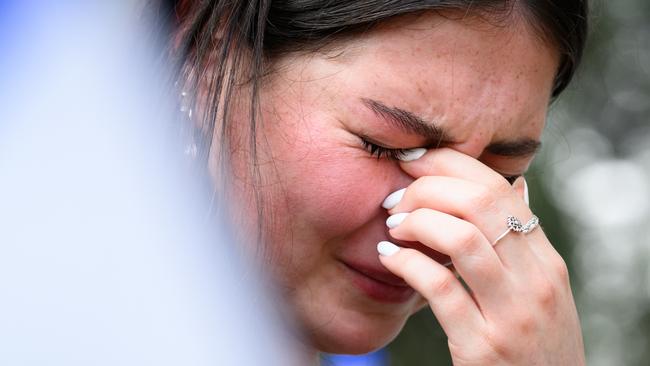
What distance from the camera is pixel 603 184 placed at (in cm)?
813

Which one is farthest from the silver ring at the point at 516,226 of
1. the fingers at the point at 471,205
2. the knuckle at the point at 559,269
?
the knuckle at the point at 559,269

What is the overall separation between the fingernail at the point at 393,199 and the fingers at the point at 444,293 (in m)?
0.14

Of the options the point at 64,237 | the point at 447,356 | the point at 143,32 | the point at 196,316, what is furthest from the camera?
the point at 447,356

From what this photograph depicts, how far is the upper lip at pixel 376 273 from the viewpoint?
2506 millimetres

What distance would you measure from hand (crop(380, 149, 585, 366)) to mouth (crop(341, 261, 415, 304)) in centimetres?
11

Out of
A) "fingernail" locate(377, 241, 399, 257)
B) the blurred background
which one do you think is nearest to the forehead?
"fingernail" locate(377, 241, 399, 257)

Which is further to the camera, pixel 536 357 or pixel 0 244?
pixel 536 357

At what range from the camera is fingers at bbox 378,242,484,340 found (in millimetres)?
2357

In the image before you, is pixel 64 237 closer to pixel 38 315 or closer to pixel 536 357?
pixel 38 315

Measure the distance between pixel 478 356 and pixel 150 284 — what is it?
1.11m

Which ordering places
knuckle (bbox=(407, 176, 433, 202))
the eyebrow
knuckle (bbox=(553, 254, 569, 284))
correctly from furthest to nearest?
knuckle (bbox=(553, 254, 569, 284)) < knuckle (bbox=(407, 176, 433, 202)) < the eyebrow

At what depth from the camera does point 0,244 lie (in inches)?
58.2

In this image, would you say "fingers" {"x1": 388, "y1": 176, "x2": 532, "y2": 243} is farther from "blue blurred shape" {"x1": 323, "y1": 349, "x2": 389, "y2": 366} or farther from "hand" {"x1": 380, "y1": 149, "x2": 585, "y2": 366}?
"blue blurred shape" {"x1": 323, "y1": 349, "x2": 389, "y2": 366}

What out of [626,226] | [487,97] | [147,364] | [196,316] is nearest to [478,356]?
[487,97]
